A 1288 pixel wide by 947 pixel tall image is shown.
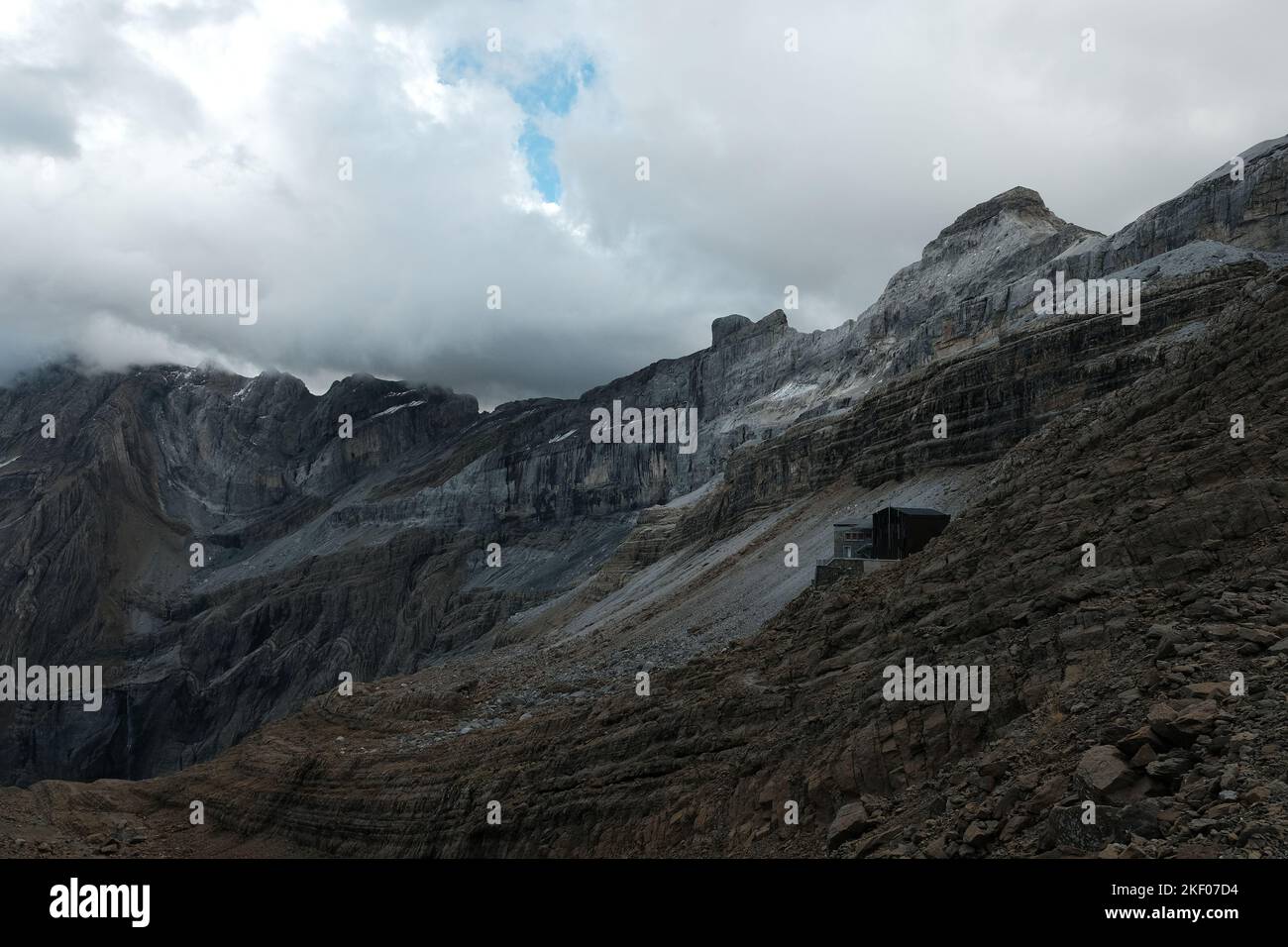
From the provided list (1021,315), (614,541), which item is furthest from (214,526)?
(1021,315)

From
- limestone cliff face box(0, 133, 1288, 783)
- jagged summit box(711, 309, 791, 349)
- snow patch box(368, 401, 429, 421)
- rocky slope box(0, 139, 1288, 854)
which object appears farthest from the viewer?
snow patch box(368, 401, 429, 421)

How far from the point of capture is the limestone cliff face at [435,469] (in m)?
47.9

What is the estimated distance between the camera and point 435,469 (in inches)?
6260

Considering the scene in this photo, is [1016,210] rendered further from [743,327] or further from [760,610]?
[760,610]

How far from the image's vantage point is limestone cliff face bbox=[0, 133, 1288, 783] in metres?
47.9

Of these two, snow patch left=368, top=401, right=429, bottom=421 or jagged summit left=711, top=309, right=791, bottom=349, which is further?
snow patch left=368, top=401, right=429, bottom=421

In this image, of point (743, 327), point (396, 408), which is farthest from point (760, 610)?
point (396, 408)

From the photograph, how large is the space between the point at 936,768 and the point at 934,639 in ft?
10.1

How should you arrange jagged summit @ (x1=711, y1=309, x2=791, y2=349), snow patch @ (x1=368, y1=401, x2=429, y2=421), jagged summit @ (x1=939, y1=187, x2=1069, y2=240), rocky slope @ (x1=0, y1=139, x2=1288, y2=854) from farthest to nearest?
1. snow patch @ (x1=368, y1=401, x2=429, y2=421)
2. jagged summit @ (x1=711, y1=309, x2=791, y2=349)
3. jagged summit @ (x1=939, y1=187, x2=1069, y2=240)
4. rocky slope @ (x1=0, y1=139, x2=1288, y2=854)

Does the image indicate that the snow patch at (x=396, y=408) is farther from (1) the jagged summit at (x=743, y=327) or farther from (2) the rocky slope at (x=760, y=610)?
(1) the jagged summit at (x=743, y=327)

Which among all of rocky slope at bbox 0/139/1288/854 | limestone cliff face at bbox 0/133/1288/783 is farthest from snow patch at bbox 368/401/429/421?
rocky slope at bbox 0/139/1288/854

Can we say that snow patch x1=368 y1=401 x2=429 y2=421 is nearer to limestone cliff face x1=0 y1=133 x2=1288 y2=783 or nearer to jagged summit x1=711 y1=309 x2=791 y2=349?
limestone cliff face x1=0 y1=133 x2=1288 y2=783

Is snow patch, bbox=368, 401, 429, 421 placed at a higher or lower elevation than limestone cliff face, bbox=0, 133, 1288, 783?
higher

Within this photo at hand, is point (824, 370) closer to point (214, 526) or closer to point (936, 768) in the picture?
point (936, 768)
